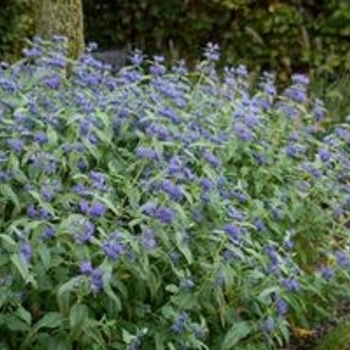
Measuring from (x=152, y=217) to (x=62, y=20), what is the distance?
10.3 feet

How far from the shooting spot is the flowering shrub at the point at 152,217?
12.9 feet

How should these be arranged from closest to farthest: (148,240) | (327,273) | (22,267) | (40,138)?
(22,267)
(148,240)
(40,138)
(327,273)

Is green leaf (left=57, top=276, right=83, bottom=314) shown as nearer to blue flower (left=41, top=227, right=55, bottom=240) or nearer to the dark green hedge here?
blue flower (left=41, top=227, right=55, bottom=240)

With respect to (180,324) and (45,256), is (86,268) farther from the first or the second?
(180,324)

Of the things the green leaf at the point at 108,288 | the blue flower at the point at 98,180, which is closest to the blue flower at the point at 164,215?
the blue flower at the point at 98,180

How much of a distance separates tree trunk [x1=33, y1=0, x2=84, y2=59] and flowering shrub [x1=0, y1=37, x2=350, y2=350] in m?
1.59

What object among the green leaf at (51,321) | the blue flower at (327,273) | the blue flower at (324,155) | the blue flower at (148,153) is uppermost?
the blue flower at (148,153)

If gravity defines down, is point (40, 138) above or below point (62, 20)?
above

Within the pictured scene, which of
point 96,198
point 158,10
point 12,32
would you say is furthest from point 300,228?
point 158,10

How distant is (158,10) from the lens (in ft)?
33.5

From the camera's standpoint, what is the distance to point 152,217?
4.07 m

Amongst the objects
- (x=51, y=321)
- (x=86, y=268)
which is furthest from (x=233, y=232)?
(x=51, y=321)

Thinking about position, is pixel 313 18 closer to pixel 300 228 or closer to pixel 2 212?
pixel 300 228

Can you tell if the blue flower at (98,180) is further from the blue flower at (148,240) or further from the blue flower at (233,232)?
the blue flower at (233,232)
